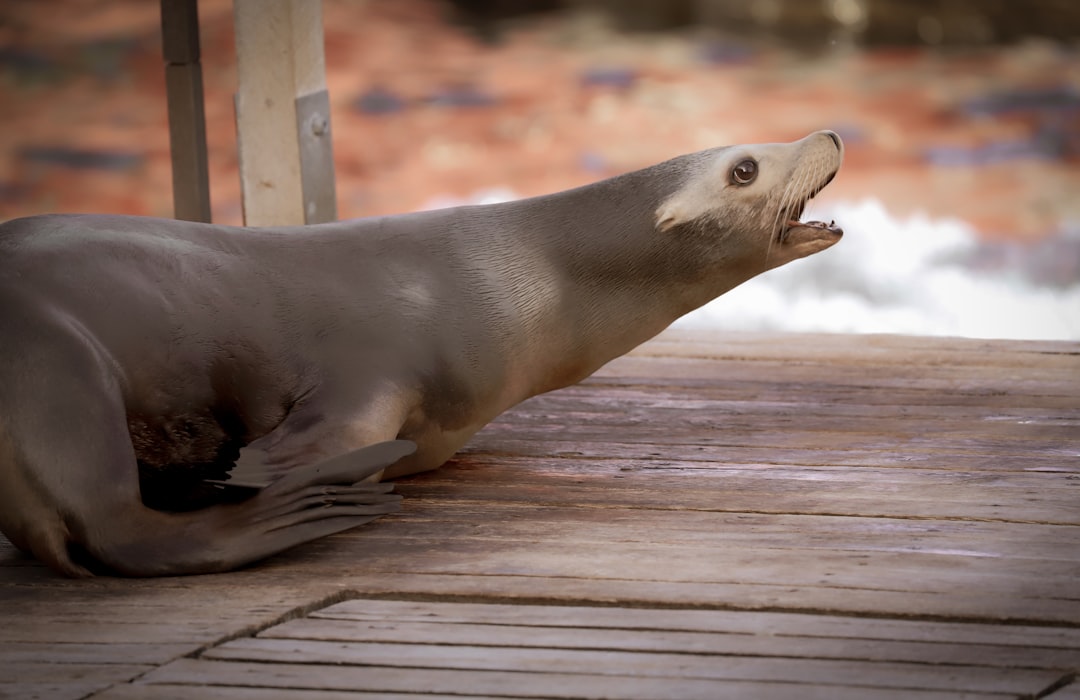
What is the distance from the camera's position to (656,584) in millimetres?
2619

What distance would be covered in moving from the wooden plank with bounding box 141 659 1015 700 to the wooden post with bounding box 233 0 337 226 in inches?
97.3

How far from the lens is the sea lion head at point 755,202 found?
341 cm

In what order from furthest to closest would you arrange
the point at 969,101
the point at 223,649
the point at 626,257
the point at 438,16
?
the point at 438,16
the point at 969,101
the point at 626,257
the point at 223,649

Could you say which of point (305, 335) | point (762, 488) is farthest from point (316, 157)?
point (762, 488)

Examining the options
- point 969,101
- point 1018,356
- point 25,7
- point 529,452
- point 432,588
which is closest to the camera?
point 432,588

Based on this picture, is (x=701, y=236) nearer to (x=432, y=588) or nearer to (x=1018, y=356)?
(x=432, y=588)

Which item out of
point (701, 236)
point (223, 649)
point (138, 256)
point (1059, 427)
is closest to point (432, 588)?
point (223, 649)

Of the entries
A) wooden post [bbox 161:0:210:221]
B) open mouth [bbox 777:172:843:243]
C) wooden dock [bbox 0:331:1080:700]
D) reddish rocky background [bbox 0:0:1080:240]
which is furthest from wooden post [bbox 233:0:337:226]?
reddish rocky background [bbox 0:0:1080:240]

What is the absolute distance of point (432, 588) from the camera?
8.61 ft

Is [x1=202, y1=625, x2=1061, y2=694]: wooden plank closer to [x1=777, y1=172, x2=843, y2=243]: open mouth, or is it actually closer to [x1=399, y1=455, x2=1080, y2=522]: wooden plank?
[x1=399, y1=455, x2=1080, y2=522]: wooden plank

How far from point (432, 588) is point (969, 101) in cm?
1109

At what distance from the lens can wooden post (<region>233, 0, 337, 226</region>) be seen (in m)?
4.47

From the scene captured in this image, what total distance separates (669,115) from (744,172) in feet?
30.4

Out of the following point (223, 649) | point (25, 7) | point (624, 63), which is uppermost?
point (25, 7)
